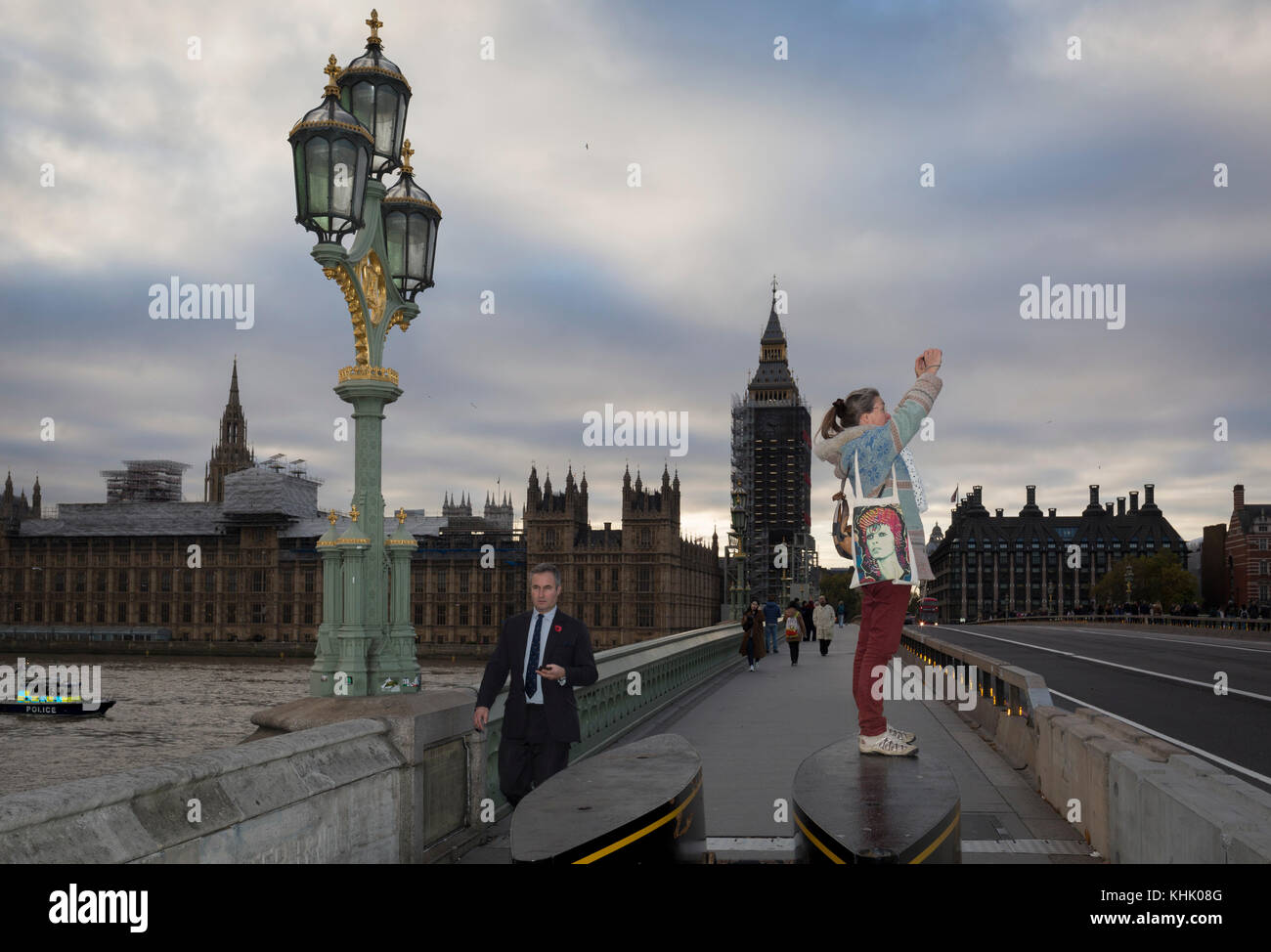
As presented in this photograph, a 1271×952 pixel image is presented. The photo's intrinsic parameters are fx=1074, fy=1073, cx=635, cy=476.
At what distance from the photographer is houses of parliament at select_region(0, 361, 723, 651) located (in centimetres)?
14288

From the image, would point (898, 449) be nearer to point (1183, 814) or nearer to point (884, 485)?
point (884, 485)

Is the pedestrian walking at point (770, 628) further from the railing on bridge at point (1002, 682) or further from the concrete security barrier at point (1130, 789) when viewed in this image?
the concrete security barrier at point (1130, 789)

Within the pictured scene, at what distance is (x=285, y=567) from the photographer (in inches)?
5640

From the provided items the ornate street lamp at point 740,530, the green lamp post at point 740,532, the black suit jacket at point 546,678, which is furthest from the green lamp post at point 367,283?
the ornate street lamp at point 740,530

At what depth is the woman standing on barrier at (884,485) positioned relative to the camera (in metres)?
5.65

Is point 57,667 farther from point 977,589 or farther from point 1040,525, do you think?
point 1040,525

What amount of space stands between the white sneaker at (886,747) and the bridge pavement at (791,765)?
0.37 ft

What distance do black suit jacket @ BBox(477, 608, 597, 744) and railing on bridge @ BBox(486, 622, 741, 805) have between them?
1345 mm

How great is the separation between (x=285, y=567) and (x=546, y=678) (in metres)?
145

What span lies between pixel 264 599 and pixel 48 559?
1294 inches

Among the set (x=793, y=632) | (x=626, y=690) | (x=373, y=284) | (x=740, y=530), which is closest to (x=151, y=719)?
(x=740, y=530)

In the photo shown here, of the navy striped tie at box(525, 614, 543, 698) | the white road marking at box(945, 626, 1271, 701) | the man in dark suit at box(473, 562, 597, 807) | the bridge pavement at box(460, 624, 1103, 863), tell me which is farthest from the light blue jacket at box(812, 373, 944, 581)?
the white road marking at box(945, 626, 1271, 701)

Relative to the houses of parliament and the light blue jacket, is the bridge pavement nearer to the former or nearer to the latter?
the light blue jacket
